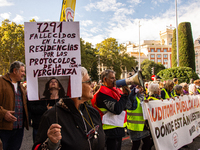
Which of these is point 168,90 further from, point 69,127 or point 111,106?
point 69,127

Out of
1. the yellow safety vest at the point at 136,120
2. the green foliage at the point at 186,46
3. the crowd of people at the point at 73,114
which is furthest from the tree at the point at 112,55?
the yellow safety vest at the point at 136,120

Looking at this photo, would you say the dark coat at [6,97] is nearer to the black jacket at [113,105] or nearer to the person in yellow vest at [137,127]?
the black jacket at [113,105]

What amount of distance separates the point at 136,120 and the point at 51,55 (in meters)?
2.73

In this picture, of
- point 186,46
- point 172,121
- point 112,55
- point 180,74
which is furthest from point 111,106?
point 112,55

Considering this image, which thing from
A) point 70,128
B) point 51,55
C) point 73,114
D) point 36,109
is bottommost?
point 36,109

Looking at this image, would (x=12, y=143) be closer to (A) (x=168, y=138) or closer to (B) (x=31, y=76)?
(B) (x=31, y=76)

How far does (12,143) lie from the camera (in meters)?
2.89

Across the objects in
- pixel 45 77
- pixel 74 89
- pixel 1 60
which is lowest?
pixel 74 89

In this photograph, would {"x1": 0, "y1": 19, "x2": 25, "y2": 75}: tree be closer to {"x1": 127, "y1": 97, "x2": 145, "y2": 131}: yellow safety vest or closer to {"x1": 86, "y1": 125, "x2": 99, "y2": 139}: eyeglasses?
{"x1": 127, "y1": 97, "x2": 145, "y2": 131}: yellow safety vest

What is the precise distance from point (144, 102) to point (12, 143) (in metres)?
2.48

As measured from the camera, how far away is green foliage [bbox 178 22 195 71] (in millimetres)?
21969

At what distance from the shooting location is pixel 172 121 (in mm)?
4066

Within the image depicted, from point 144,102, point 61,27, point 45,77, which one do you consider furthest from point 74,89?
point 144,102

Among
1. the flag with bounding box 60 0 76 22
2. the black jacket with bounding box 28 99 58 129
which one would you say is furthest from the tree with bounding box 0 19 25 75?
the flag with bounding box 60 0 76 22
